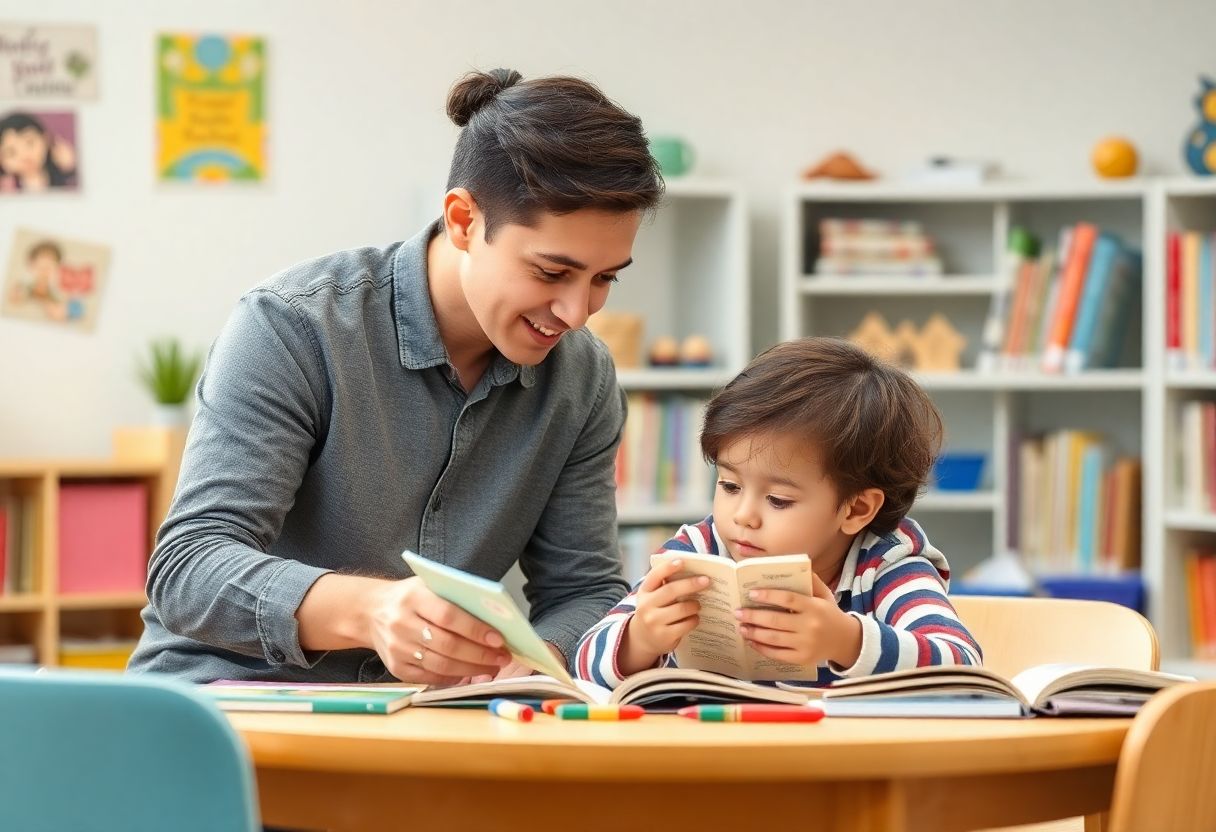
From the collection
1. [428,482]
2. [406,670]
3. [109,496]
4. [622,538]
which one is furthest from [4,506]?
[406,670]

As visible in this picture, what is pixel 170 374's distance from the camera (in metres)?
3.68

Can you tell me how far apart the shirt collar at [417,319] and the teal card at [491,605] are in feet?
1.63

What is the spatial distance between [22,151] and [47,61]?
24 centimetres

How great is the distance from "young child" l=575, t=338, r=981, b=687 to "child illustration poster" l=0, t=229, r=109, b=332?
8.70ft

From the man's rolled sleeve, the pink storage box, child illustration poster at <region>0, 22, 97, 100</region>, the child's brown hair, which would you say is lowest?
the pink storage box

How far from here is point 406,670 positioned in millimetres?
1208

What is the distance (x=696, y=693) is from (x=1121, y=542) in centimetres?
275

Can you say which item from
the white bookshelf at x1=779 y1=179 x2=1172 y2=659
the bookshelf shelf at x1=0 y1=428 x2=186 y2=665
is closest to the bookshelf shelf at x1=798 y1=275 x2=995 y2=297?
the white bookshelf at x1=779 y1=179 x2=1172 y2=659

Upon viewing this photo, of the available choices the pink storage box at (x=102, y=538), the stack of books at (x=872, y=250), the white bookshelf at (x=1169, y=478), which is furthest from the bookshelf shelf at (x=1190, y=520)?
the pink storage box at (x=102, y=538)

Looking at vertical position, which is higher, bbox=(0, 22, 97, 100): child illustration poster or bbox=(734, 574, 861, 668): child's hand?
bbox=(0, 22, 97, 100): child illustration poster

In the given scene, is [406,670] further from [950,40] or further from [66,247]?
[950,40]

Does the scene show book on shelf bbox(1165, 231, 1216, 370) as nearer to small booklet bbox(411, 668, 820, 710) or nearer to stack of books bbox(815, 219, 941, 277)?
stack of books bbox(815, 219, 941, 277)

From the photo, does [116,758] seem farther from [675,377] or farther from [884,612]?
[675,377]

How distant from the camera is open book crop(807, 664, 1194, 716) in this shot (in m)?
1.11
